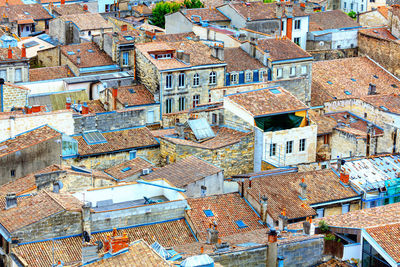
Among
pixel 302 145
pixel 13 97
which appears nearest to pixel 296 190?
pixel 302 145

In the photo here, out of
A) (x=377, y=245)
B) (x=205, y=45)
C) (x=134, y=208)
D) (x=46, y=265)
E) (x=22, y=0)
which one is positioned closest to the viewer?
(x=377, y=245)

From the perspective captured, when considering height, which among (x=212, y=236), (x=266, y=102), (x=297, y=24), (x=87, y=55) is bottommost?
(x=87, y=55)

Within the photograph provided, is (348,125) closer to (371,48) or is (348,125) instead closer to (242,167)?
(242,167)

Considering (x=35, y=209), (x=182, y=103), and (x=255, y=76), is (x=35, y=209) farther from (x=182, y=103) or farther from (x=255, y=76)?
(x=255, y=76)

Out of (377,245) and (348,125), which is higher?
(377,245)

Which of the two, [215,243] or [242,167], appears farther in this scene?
[242,167]

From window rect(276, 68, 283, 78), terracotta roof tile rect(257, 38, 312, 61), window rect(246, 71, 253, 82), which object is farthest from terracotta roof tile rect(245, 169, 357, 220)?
terracotta roof tile rect(257, 38, 312, 61)

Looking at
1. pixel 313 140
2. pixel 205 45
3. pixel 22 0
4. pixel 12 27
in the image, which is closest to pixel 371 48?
pixel 205 45
